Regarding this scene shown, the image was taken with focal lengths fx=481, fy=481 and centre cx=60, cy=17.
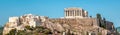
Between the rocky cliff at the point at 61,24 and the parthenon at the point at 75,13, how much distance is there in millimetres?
5563

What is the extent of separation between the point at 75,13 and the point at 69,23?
7.44 metres

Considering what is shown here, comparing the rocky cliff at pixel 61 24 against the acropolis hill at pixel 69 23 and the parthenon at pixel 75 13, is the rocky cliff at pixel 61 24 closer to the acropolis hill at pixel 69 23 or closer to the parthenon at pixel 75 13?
the acropolis hill at pixel 69 23

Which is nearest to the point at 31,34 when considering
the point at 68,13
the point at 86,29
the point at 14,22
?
the point at 14,22

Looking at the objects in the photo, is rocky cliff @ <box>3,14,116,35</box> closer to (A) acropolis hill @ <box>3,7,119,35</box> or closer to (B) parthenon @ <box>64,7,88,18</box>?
(A) acropolis hill @ <box>3,7,119,35</box>

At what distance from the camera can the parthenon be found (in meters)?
116

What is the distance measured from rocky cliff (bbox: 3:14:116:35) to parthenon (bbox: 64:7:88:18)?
18.3ft

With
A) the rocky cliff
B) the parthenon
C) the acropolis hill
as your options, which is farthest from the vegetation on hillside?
the parthenon

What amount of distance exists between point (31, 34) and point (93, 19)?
2111 cm

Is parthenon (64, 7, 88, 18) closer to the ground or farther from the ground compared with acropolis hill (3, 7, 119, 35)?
farther from the ground

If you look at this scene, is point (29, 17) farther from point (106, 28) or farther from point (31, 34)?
point (106, 28)

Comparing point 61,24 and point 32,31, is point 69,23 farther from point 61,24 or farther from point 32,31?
point 32,31

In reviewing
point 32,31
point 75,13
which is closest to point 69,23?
point 75,13

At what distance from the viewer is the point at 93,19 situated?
111m

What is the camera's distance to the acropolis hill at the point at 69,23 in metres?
101
